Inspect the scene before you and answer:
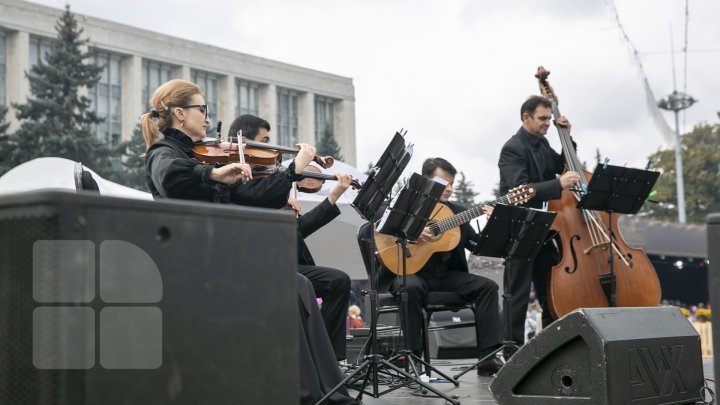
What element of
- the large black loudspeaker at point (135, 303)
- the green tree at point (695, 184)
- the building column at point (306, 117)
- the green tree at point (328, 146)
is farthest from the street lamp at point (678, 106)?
the large black loudspeaker at point (135, 303)

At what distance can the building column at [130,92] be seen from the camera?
60969 mm

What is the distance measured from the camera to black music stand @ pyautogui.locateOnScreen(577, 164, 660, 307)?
22.4 ft

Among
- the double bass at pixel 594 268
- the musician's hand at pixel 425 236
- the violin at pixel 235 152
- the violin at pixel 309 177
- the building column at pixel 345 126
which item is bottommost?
the double bass at pixel 594 268

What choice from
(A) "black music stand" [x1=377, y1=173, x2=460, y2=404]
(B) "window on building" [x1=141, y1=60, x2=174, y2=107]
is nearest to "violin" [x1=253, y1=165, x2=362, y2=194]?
(A) "black music stand" [x1=377, y1=173, x2=460, y2=404]

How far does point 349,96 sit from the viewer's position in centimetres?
7744

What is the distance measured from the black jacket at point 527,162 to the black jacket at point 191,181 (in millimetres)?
3066

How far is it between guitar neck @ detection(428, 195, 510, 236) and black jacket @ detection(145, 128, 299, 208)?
2329 mm

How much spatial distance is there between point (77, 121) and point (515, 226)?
32.3 meters

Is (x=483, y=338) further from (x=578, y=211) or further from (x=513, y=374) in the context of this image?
(x=513, y=374)

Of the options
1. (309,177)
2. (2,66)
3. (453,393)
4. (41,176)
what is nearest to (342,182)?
(309,177)

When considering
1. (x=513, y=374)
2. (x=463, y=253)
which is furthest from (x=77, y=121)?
(x=513, y=374)

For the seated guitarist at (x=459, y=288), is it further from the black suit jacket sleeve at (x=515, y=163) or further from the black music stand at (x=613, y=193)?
the black music stand at (x=613, y=193)

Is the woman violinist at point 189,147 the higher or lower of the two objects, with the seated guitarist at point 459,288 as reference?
higher

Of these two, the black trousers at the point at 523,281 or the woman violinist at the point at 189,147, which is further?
the black trousers at the point at 523,281
